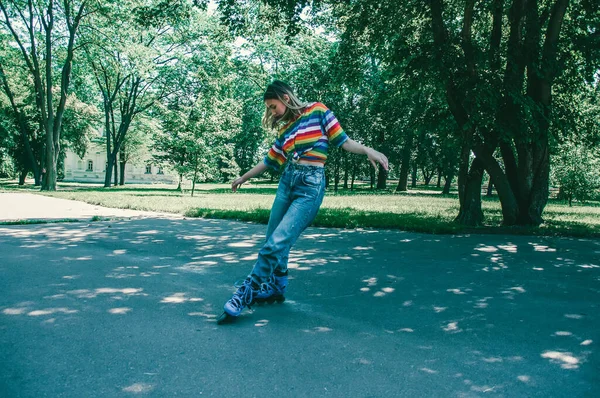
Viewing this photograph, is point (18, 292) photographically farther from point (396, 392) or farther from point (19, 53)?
point (19, 53)

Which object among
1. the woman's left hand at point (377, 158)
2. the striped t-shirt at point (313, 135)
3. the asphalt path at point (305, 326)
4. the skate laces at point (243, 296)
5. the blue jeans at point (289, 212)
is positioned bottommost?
the asphalt path at point (305, 326)

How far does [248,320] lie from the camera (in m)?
3.43

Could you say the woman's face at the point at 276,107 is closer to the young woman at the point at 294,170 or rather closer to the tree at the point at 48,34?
the young woman at the point at 294,170

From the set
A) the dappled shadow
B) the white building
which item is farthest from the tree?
the white building

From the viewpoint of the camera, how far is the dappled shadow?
8.47ft

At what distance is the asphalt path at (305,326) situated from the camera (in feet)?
7.86

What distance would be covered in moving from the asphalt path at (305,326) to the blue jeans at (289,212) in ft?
1.36

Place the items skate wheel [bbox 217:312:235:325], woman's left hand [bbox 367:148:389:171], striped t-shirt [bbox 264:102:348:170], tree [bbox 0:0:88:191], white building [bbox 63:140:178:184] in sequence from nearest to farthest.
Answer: skate wheel [bbox 217:312:235:325] → woman's left hand [bbox 367:148:389:171] → striped t-shirt [bbox 264:102:348:170] → tree [bbox 0:0:88:191] → white building [bbox 63:140:178:184]

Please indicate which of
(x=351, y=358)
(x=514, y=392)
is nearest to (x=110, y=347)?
(x=351, y=358)

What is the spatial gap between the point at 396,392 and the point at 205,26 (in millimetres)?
32550

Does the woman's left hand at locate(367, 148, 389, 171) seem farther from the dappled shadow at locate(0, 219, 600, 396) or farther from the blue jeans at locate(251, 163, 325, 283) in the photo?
the dappled shadow at locate(0, 219, 600, 396)

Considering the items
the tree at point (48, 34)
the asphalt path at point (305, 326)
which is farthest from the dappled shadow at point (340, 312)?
the tree at point (48, 34)

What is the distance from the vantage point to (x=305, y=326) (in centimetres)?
330

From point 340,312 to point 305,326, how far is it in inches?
18.3
